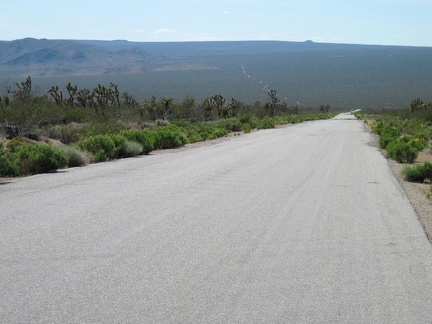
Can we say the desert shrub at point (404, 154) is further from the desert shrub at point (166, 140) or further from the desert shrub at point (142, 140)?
the desert shrub at point (166, 140)

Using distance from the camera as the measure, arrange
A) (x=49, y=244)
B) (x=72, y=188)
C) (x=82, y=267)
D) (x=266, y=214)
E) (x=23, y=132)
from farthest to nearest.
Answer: (x=23, y=132)
(x=72, y=188)
(x=266, y=214)
(x=49, y=244)
(x=82, y=267)

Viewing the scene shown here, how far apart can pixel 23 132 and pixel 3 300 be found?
95.0ft

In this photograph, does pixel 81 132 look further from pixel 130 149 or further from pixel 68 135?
pixel 130 149

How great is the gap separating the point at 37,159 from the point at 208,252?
9.93 metres

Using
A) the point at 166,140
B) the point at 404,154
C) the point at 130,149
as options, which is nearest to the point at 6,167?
the point at 130,149

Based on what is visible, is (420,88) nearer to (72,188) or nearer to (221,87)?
(221,87)

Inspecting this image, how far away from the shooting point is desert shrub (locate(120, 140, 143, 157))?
2253cm

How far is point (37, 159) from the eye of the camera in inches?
661

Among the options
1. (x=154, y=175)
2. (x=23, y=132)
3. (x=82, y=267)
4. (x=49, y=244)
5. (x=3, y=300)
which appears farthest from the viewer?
(x=23, y=132)

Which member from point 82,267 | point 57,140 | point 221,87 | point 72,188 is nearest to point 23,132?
point 57,140

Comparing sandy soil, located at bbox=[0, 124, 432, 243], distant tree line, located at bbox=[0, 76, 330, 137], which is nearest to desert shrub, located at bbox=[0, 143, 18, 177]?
sandy soil, located at bbox=[0, 124, 432, 243]

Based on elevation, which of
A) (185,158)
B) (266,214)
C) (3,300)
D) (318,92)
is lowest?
(318,92)

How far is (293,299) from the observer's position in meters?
6.49

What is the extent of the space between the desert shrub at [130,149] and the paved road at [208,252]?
7.21 m
